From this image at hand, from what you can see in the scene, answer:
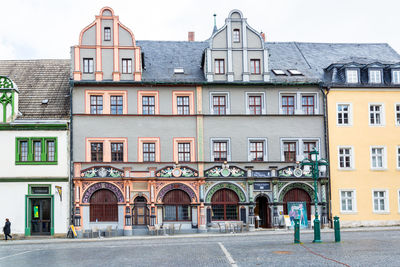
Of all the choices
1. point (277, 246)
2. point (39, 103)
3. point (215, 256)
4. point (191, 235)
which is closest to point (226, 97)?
point (191, 235)

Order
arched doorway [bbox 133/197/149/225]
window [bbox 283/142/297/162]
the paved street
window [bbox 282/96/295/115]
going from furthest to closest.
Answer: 1. window [bbox 282/96/295/115]
2. window [bbox 283/142/297/162]
3. arched doorway [bbox 133/197/149/225]
4. the paved street

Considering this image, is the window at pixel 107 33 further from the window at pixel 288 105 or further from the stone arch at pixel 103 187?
the window at pixel 288 105

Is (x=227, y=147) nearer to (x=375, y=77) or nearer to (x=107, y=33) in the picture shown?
(x=107, y=33)

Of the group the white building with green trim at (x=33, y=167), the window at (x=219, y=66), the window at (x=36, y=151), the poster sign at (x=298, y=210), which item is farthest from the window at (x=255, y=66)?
the window at (x=36, y=151)

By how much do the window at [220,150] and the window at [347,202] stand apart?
890 centimetres

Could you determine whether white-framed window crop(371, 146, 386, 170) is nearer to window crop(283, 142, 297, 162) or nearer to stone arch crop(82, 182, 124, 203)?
window crop(283, 142, 297, 162)

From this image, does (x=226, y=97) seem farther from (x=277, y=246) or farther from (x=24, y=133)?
(x=277, y=246)

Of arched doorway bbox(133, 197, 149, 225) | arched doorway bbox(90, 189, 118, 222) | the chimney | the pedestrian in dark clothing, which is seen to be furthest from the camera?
the chimney

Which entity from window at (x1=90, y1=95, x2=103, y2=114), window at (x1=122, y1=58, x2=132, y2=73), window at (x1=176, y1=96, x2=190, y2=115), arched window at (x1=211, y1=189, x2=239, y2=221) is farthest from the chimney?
arched window at (x1=211, y1=189, x2=239, y2=221)

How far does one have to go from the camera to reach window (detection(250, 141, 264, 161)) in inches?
1591

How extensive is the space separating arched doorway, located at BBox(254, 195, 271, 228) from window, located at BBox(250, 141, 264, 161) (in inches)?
109

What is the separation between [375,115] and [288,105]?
21.9ft

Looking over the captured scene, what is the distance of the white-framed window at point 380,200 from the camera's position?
40.9m

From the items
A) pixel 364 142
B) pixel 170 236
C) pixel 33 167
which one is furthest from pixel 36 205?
pixel 364 142
